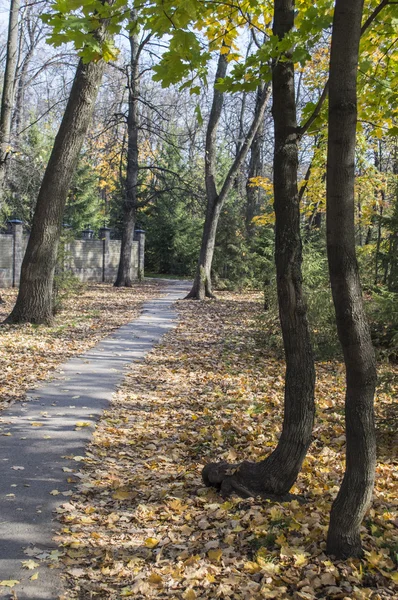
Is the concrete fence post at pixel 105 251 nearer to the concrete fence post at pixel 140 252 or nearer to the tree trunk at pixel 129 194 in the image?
the concrete fence post at pixel 140 252

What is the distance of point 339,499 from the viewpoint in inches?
149

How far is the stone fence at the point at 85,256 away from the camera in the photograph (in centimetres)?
2500

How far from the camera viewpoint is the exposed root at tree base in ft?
15.5

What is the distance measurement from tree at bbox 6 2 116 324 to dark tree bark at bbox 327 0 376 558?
10.1 metres

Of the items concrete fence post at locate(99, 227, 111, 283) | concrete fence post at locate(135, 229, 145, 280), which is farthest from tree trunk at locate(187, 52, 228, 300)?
concrete fence post at locate(135, 229, 145, 280)

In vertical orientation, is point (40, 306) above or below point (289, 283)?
below

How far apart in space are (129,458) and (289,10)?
4258 millimetres

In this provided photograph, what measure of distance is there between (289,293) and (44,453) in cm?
292

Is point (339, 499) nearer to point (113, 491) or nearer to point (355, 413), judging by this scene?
point (355, 413)

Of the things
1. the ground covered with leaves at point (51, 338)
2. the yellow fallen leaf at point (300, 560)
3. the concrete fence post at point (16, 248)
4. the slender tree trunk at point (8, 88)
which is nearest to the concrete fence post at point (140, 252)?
the concrete fence post at point (16, 248)

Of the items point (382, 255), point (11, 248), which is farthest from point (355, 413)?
point (11, 248)

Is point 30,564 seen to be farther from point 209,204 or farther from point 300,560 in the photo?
point 209,204

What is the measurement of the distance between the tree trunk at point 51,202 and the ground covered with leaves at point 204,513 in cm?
484

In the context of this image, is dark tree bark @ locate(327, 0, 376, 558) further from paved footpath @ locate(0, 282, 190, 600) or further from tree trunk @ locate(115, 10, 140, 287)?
tree trunk @ locate(115, 10, 140, 287)
